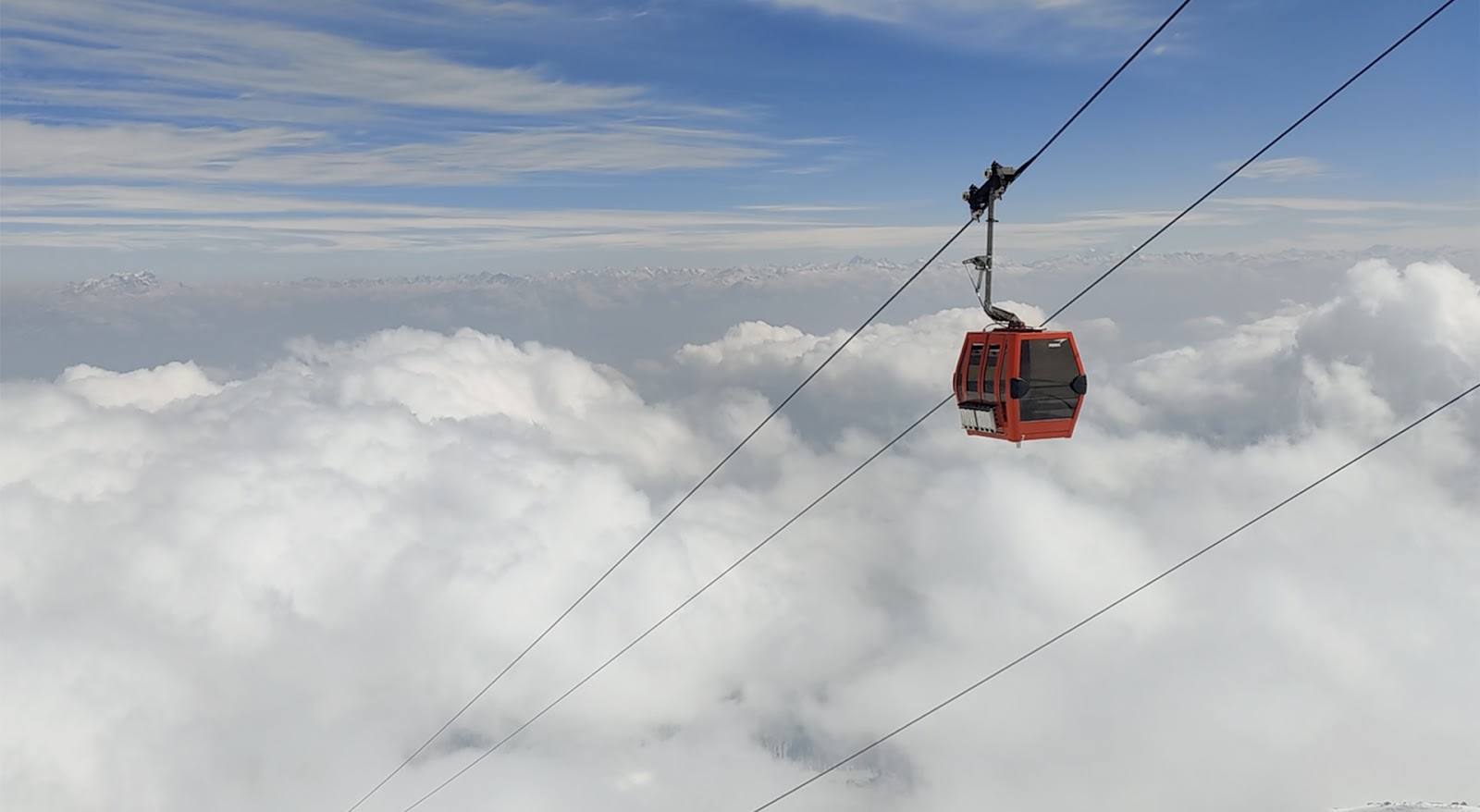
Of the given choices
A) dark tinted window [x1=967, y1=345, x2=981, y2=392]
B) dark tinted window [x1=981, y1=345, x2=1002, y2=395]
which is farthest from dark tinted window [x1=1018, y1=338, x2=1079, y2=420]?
dark tinted window [x1=967, y1=345, x2=981, y2=392]

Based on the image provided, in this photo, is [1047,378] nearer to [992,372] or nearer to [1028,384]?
[1028,384]

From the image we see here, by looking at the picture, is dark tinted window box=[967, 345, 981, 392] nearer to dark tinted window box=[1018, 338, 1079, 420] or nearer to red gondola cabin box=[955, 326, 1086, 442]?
red gondola cabin box=[955, 326, 1086, 442]

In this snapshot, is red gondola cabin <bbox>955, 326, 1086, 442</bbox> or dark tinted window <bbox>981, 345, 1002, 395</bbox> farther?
dark tinted window <bbox>981, 345, 1002, 395</bbox>

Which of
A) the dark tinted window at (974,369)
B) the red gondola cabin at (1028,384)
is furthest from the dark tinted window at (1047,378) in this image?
the dark tinted window at (974,369)

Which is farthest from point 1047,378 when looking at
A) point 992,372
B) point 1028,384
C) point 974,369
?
point 974,369

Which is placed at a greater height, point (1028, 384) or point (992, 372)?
point (992, 372)

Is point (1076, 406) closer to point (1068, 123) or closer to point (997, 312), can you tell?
point (997, 312)

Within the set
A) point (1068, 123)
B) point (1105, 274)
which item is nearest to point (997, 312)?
point (1105, 274)
